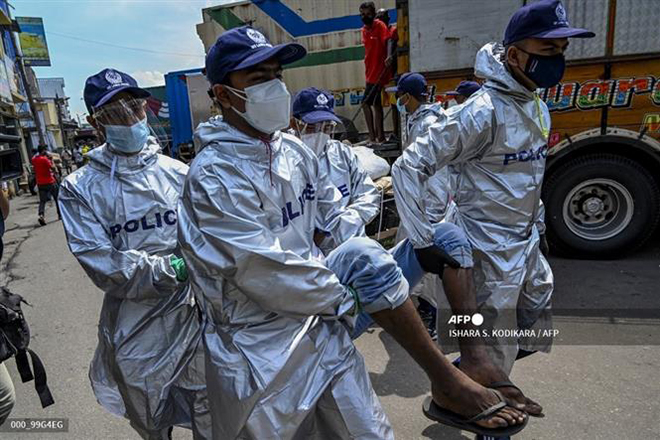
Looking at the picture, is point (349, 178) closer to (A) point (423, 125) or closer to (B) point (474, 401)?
(A) point (423, 125)

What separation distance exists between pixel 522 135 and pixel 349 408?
1525mm

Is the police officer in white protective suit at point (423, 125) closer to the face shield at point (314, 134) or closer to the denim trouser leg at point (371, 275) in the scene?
the face shield at point (314, 134)

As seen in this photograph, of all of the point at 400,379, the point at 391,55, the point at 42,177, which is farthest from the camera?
the point at 42,177

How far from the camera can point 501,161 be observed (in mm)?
2213

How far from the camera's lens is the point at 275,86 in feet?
5.32

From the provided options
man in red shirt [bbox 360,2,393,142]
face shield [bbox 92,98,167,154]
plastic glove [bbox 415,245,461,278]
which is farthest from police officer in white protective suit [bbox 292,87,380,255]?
man in red shirt [bbox 360,2,393,142]

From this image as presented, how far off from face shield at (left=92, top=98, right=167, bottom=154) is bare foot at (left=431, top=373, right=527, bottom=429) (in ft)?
5.77

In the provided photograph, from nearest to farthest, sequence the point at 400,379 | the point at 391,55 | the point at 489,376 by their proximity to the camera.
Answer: the point at 489,376 < the point at 400,379 < the point at 391,55

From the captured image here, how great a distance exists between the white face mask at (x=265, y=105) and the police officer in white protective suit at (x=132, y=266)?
30.2 inches

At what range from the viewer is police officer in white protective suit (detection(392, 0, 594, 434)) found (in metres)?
2.16

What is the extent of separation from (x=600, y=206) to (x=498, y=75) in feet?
12.0

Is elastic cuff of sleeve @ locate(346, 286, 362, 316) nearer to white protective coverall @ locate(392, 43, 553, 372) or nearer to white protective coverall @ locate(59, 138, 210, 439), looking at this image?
white protective coverall @ locate(392, 43, 553, 372)

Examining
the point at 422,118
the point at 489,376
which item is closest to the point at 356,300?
the point at 489,376

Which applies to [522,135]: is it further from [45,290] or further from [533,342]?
[45,290]
